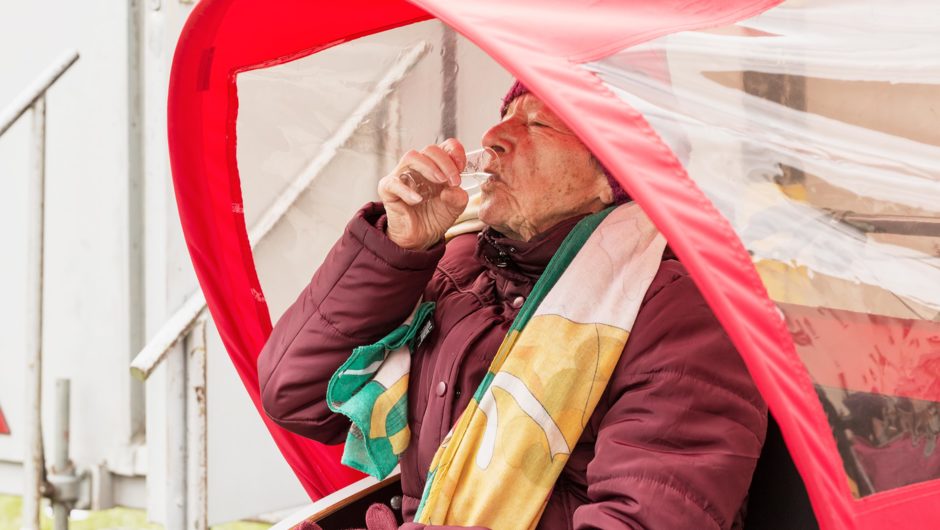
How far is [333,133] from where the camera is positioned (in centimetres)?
259

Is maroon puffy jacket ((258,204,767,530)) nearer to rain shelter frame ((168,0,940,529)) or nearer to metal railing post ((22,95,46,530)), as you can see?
rain shelter frame ((168,0,940,529))

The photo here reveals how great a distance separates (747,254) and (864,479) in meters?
0.34

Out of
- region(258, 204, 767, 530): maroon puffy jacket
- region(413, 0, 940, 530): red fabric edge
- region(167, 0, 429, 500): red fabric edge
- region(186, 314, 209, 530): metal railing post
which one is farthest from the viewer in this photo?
region(186, 314, 209, 530): metal railing post

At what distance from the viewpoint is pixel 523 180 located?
218 cm

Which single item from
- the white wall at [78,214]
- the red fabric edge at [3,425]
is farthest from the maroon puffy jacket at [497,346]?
the red fabric edge at [3,425]

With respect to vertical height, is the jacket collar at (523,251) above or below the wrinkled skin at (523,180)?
below

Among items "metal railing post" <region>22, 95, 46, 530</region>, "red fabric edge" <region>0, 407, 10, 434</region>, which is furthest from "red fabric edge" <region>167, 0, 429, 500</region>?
"red fabric edge" <region>0, 407, 10, 434</region>

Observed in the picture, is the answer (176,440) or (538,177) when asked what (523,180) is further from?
(176,440)

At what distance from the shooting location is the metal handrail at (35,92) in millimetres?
3912

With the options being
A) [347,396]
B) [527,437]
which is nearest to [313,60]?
[347,396]

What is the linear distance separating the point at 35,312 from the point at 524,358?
8.54 ft

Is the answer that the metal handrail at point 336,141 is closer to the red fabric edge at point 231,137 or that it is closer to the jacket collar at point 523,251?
the red fabric edge at point 231,137

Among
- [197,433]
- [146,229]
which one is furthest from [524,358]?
[146,229]

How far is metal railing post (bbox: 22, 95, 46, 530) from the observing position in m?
3.90
